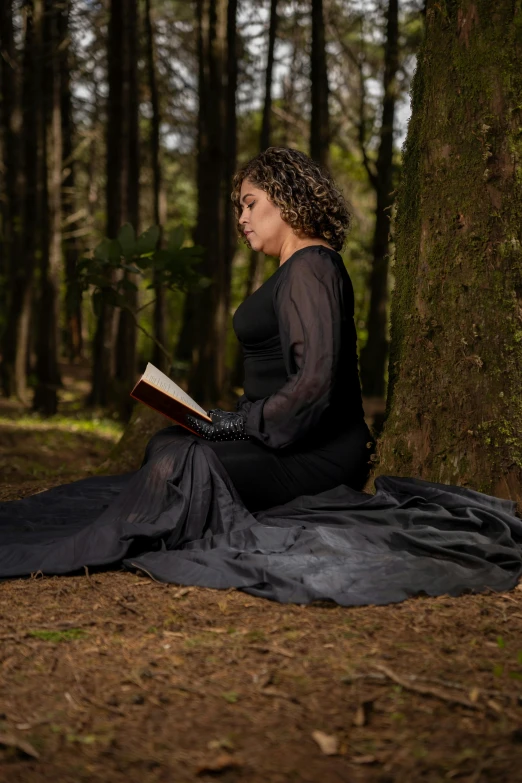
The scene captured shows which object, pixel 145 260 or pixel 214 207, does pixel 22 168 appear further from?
pixel 145 260

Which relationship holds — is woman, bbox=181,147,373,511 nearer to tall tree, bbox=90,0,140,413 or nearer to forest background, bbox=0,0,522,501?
forest background, bbox=0,0,522,501

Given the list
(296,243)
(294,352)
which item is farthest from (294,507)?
(296,243)

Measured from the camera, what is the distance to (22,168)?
47.5ft

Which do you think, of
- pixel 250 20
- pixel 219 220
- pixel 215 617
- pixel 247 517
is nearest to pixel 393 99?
pixel 219 220

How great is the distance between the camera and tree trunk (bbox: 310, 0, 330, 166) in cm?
1332

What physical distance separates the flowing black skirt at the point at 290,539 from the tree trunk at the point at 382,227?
8.14 meters

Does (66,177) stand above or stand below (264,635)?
above

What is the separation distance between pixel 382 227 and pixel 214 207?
2769 mm

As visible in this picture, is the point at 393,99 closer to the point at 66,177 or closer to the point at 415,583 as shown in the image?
the point at 66,177

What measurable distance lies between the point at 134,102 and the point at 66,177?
9.05 metres

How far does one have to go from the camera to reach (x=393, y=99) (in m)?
14.2

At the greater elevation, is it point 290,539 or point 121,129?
point 121,129

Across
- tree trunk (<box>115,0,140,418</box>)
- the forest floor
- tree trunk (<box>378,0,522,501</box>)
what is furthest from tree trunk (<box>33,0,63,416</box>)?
the forest floor

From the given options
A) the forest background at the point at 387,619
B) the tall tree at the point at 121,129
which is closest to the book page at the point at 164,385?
the forest background at the point at 387,619
